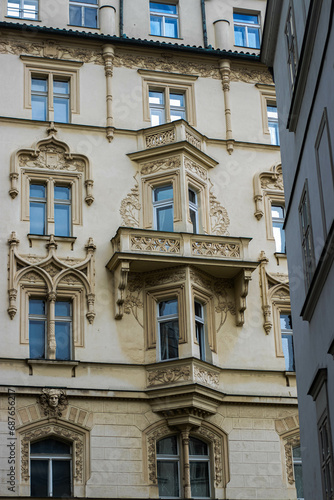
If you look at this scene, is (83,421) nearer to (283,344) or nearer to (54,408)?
(54,408)

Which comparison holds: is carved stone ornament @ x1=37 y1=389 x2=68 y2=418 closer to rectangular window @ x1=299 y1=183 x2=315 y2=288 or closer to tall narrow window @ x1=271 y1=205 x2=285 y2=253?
tall narrow window @ x1=271 y1=205 x2=285 y2=253

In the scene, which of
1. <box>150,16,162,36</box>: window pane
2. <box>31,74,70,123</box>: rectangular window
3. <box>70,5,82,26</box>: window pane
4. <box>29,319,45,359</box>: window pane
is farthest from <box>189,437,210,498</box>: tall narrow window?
<box>70,5,82,26</box>: window pane

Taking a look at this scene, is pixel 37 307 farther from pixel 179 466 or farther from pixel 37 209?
pixel 179 466

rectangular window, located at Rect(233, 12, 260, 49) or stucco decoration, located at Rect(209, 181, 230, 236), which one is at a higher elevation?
rectangular window, located at Rect(233, 12, 260, 49)

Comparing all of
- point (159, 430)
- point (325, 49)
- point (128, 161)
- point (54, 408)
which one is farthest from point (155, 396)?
point (325, 49)

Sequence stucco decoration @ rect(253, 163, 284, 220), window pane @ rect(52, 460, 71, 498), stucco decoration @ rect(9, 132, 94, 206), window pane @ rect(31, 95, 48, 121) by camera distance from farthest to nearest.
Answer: stucco decoration @ rect(253, 163, 284, 220) < window pane @ rect(31, 95, 48, 121) < stucco decoration @ rect(9, 132, 94, 206) < window pane @ rect(52, 460, 71, 498)

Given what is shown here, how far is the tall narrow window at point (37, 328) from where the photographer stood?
26.7 metres

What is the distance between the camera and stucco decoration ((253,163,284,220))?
1181 inches

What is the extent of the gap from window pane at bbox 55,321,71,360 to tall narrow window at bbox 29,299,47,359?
361 millimetres

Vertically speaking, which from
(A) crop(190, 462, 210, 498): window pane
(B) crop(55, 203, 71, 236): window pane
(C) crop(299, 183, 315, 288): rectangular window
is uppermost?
(B) crop(55, 203, 71, 236): window pane

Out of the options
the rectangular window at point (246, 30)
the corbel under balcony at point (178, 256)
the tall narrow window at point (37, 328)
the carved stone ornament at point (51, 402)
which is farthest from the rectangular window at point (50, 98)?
the carved stone ornament at point (51, 402)

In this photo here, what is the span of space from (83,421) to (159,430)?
6.93 ft

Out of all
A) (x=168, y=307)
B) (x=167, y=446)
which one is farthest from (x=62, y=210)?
(x=167, y=446)

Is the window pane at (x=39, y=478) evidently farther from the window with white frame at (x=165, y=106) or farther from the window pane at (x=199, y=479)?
the window with white frame at (x=165, y=106)
